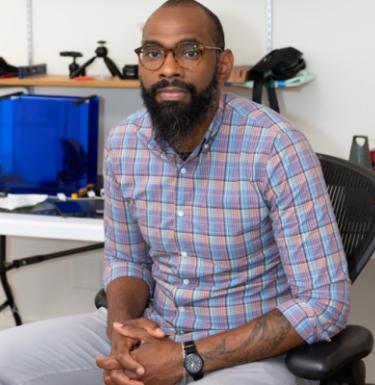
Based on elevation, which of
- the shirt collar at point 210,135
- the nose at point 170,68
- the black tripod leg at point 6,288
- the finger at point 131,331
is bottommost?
the black tripod leg at point 6,288

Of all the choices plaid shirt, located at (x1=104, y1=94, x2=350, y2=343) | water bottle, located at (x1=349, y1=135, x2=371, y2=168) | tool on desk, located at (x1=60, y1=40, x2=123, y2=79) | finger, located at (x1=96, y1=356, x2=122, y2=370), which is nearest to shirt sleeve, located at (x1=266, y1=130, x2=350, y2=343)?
plaid shirt, located at (x1=104, y1=94, x2=350, y2=343)

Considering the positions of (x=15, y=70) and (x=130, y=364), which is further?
(x=15, y=70)

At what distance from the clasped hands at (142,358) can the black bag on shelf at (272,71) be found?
99 cm

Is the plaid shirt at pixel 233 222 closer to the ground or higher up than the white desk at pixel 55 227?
higher up

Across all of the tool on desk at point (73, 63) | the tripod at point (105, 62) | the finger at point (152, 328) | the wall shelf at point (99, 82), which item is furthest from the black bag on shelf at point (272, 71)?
the finger at point (152, 328)

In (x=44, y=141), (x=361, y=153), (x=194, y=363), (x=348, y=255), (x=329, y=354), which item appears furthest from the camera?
(x=44, y=141)

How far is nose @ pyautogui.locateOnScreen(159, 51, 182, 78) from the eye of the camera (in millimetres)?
1326

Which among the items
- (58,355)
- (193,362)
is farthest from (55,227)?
(193,362)

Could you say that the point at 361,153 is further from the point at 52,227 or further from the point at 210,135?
the point at 52,227

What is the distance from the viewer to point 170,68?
133cm

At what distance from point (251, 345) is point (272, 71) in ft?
3.63

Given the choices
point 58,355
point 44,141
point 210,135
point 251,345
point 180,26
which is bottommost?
point 58,355

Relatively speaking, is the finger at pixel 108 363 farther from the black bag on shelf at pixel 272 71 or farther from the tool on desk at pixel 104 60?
the tool on desk at pixel 104 60

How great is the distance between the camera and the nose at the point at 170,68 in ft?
4.35
